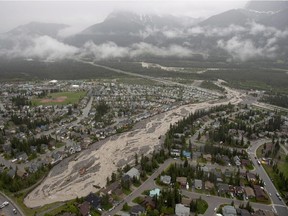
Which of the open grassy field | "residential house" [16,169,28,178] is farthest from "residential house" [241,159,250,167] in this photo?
the open grassy field

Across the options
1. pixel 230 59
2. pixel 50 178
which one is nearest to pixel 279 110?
pixel 50 178

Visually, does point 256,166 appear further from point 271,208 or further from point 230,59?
point 230,59

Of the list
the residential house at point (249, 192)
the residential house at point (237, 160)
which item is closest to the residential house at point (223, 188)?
the residential house at point (249, 192)

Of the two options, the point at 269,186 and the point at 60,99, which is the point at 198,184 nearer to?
the point at 269,186

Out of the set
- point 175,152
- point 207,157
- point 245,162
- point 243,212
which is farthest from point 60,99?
point 243,212

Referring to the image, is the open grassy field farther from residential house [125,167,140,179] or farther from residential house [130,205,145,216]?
residential house [130,205,145,216]
